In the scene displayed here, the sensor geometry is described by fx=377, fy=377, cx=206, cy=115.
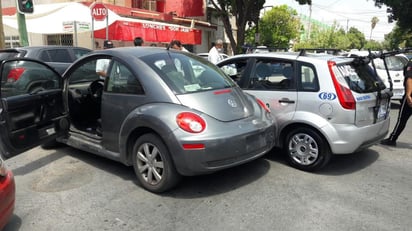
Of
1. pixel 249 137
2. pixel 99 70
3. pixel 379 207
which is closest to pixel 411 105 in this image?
pixel 379 207

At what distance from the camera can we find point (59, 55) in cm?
966

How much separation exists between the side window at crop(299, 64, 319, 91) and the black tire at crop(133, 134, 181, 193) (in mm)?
2065

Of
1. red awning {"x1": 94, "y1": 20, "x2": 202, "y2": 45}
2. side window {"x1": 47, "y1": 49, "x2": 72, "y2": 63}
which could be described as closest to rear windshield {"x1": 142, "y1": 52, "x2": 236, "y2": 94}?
side window {"x1": 47, "y1": 49, "x2": 72, "y2": 63}

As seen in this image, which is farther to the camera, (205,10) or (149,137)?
(205,10)

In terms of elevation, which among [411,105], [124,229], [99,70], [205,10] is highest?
[205,10]

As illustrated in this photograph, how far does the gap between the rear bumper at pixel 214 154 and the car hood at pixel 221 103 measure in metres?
0.29

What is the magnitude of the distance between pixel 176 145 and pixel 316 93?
2031mm

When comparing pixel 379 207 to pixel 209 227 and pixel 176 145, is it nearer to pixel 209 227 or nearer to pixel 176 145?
pixel 209 227

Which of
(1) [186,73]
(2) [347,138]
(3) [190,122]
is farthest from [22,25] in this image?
(2) [347,138]

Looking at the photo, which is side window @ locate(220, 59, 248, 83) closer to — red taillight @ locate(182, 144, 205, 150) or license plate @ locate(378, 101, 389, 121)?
license plate @ locate(378, 101, 389, 121)

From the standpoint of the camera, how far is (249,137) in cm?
410

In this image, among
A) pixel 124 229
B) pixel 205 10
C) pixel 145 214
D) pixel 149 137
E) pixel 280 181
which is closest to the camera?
pixel 124 229

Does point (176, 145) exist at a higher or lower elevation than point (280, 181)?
higher

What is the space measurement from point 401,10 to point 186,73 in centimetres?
2715
